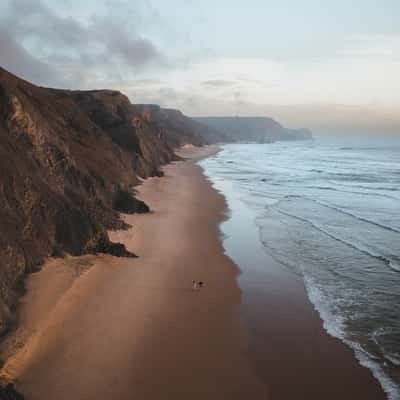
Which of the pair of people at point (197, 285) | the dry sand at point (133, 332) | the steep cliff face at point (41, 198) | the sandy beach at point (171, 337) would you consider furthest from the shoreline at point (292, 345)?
the steep cliff face at point (41, 198)

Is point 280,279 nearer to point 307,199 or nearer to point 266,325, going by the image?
point 266,325

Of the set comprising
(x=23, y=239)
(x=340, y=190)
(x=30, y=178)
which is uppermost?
(x=30, y=178)

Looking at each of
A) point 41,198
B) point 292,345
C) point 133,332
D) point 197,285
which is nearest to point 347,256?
point 197,285

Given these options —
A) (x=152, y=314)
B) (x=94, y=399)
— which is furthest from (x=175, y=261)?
(x=94, y=399)

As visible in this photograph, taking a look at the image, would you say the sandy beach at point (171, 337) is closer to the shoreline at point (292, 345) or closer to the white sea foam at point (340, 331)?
the shoreline at point (292, 345)

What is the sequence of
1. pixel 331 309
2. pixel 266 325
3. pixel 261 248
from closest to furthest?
1. pixel 266 325
2. pixel 331 309
3. pixel 261 248

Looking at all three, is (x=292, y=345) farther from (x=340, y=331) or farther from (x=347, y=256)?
(x=347, y=256)

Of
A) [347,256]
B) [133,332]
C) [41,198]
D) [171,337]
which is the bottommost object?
[347,256]
